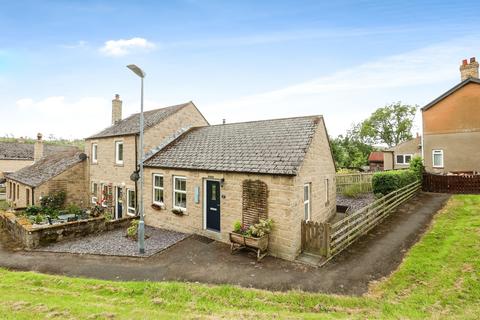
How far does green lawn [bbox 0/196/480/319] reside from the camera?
17.8 ft

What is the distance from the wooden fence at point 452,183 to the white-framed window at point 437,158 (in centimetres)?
446

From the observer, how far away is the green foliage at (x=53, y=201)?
709 inches

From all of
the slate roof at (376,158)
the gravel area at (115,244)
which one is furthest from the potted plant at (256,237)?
the slate roof at (376,158)

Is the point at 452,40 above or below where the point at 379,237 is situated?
above

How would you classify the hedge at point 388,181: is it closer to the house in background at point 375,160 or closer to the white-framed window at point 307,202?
the white-framed window at point 307,202

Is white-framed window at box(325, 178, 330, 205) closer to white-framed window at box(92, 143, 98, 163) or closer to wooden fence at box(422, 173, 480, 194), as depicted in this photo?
wooden fence at box(422, 173, 480, 194)

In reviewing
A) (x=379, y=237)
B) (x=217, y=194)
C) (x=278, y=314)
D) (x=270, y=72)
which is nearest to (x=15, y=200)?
(x=217, y=194)

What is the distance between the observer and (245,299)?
633cm

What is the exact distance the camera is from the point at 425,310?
5586 mm

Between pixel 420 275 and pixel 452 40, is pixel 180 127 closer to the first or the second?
pixel 420 275

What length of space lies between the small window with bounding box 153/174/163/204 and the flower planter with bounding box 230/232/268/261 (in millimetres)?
6363

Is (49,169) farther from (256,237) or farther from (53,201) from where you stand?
(256,237)

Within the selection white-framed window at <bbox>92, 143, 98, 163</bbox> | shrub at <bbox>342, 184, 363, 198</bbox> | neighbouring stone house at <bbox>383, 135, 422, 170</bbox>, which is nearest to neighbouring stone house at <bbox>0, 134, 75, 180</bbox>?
white-framed window at <bbox>92, 143, 98, 163</bbox>

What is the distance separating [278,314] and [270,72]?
58.7 feet
